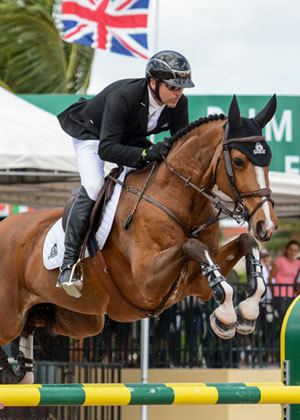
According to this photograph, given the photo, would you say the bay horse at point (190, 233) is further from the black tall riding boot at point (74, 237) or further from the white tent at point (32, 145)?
the white tent at point (32, 145)

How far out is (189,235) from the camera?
7949mm

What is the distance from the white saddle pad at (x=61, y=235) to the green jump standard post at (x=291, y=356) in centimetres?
140

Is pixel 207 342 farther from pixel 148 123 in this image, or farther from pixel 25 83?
pixel 25 83

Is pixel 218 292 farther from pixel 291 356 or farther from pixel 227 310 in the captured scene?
pixel 291 356

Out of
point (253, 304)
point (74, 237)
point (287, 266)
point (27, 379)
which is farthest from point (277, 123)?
point (253, 304)

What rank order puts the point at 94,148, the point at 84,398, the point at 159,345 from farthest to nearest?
the point at 159,345
the point at 94,148
the point at 84,398

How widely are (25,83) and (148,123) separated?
17.6 m

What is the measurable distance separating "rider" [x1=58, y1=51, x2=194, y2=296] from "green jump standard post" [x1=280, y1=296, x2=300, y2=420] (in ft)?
4.63

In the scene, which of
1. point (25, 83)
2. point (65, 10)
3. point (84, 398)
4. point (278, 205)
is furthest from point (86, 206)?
point (25, 83)

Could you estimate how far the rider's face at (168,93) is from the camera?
26.5ft

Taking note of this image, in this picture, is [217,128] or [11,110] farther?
[11,110]

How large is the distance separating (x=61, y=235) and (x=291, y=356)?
1.98 m

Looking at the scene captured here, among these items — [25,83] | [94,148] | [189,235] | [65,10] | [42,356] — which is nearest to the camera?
[189,235]

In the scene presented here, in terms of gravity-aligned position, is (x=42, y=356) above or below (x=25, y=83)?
below
